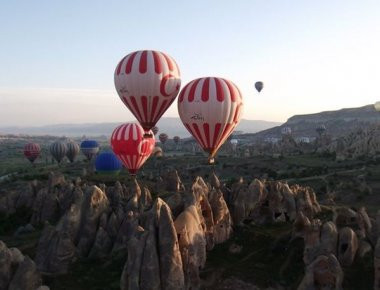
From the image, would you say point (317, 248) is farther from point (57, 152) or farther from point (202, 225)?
point (57, 152)

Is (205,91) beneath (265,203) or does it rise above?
above

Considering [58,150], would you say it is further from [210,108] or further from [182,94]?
[210,108]

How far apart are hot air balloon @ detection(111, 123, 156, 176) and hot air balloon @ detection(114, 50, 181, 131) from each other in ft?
43.5

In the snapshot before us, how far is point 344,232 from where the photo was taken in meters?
29.5

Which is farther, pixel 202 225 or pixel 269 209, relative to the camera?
pixel 269 209

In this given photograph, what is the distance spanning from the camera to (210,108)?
1604 inches

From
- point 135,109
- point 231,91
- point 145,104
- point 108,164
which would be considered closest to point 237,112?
point 231,91

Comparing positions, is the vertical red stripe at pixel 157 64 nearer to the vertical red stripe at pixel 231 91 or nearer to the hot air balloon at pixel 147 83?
the hot air balloon at pixel 147 83

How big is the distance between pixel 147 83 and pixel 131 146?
54.2ft

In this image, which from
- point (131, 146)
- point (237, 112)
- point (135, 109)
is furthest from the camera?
point (131, 146)

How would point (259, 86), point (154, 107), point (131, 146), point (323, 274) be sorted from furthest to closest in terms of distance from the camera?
point (259, 86)
point (131, 146)
point (154, 107)
point (323, 274)

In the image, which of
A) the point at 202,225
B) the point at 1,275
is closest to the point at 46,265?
the point at 1,275

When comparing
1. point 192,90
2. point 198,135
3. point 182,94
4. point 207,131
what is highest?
point 192,90

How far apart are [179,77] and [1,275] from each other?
22.3m
